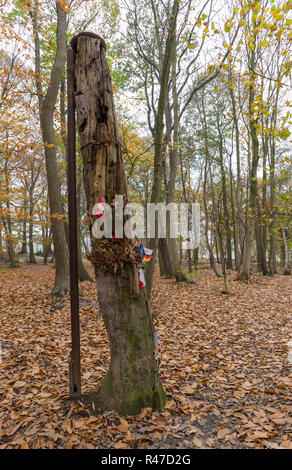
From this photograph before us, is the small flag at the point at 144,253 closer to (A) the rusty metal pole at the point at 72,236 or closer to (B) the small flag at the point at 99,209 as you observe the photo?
(B) the small flag at the point at 99,209

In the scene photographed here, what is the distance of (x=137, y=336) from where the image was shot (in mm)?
2832

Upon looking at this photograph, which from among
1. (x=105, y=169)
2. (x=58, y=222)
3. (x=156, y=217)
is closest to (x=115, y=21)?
(x=58, y=222)

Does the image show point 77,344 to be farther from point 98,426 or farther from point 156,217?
point 156,217

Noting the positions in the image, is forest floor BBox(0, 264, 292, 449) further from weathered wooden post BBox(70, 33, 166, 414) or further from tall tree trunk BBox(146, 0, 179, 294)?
tall tree trunk BBox(146, 0, 179, 294)

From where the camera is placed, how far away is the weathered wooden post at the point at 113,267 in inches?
109

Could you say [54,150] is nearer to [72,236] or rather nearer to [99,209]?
[72,236]

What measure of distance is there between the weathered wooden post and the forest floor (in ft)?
1.04

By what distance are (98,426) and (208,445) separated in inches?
41.3

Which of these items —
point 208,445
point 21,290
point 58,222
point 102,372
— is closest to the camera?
point 208,445

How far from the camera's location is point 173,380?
12.0 ft

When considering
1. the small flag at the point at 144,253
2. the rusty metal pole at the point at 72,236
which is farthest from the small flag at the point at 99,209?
the small flag at the point at 144,253

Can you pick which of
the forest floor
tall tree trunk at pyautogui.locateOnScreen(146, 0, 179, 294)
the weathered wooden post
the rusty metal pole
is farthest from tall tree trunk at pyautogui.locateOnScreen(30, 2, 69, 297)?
the weathered wooden post

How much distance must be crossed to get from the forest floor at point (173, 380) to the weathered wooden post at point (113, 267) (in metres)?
0.32

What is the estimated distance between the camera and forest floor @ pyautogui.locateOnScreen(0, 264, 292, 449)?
2.59 meters
